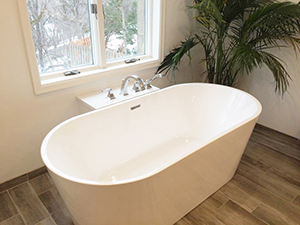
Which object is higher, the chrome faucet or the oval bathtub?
the chrome faucet

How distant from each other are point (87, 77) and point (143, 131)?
2.20 ft

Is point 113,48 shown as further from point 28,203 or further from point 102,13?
point 28,203

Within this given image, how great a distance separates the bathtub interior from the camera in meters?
1.73

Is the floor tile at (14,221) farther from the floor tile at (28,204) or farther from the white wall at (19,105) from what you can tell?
the white wall at (19,105)

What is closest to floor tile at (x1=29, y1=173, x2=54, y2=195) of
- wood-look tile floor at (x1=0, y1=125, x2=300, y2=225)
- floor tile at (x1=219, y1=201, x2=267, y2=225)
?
wood-look tile floor at (x1=0, y1=125, x2=300, y2=225)

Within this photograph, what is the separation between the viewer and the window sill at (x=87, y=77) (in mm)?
1943

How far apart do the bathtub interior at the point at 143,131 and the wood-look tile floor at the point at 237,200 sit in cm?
39

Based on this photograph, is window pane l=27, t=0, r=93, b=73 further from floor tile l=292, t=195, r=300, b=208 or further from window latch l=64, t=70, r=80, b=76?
floor tile l=292, t=195, r=300, b=208

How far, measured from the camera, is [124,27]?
243 cm


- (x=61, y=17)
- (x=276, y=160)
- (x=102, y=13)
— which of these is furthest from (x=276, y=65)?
(x=61, y=17)

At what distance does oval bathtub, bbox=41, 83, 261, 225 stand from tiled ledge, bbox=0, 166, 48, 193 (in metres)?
0.56

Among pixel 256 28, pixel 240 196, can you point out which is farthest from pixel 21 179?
pixel 256 28

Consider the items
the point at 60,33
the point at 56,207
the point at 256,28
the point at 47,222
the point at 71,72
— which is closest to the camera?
the point at 47,222

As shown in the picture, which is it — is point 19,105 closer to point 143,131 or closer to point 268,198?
point 143,131
